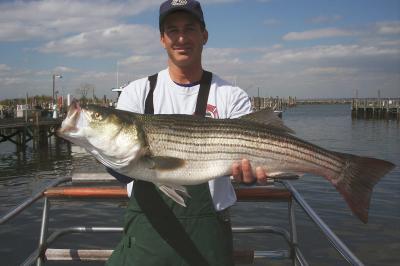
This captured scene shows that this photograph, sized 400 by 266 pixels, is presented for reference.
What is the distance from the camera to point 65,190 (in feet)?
15.4

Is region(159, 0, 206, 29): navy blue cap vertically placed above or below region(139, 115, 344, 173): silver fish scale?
above

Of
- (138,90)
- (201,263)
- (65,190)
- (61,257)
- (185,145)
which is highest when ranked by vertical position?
(138,90)

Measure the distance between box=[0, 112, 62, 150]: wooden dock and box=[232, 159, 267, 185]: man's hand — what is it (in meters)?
33.9

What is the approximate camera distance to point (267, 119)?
402cm

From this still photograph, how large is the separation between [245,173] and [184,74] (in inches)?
49.5

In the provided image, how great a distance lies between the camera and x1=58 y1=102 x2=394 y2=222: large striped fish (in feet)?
11.8

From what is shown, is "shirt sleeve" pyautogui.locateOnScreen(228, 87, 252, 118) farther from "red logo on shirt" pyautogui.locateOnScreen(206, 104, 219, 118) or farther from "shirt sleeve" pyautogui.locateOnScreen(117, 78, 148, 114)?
"shirt sleeve" pyautogui.locateOnScreen(117, 78, 148, 114)

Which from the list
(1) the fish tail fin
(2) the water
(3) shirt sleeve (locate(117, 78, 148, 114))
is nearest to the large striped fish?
(1) the fish tail fin

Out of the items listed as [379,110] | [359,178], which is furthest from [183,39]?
[379,110]

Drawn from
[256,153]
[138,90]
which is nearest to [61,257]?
[138,90]

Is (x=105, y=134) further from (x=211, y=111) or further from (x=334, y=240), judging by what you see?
(x=334, y=240)

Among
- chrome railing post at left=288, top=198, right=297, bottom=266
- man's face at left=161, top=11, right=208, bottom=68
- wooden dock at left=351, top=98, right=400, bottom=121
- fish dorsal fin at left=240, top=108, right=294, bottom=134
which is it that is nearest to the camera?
fish dorsal fin at left=240, top=108, right=294, bottom=134

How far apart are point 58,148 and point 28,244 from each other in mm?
A: 26757

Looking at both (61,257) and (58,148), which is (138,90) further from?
(58,148)
